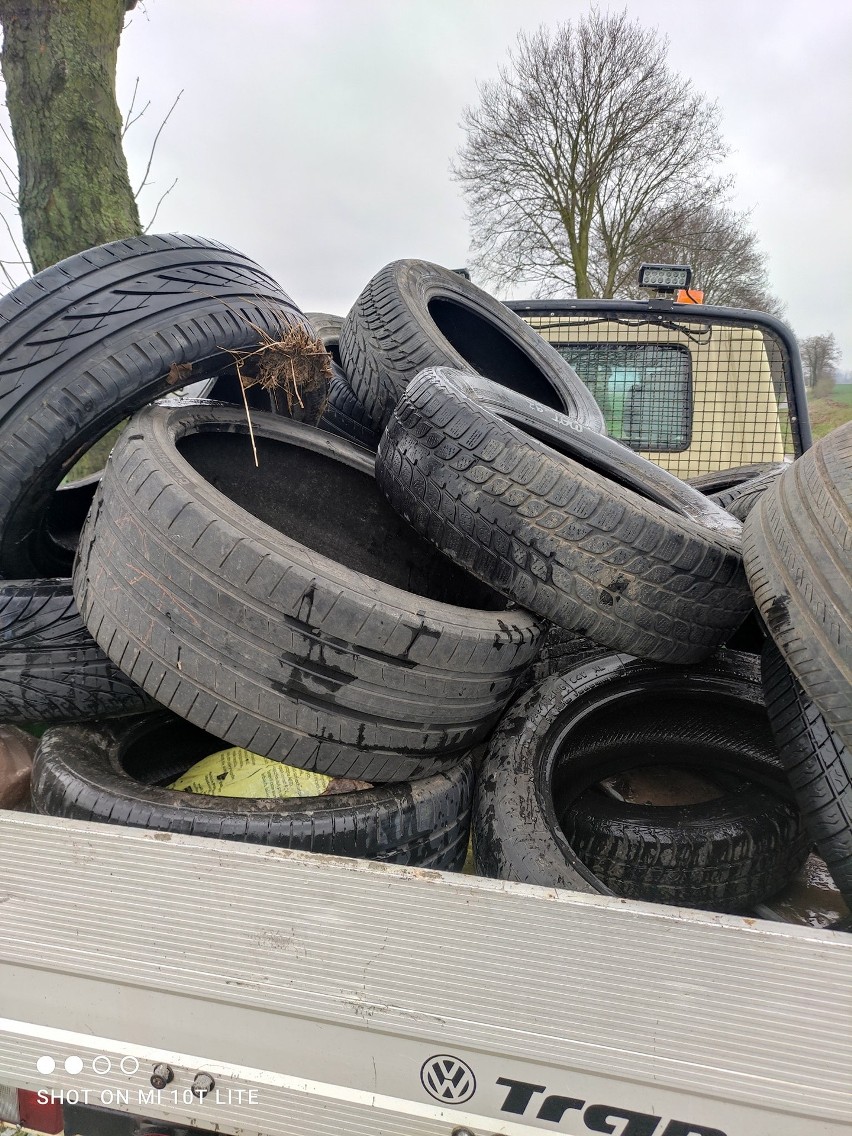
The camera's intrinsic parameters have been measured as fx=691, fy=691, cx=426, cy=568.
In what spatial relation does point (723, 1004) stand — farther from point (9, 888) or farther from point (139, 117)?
point (139, 117)

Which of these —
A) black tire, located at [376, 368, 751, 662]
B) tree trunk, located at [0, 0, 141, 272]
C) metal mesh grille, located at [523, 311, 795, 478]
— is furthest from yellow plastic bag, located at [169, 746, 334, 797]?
tree trunk, located at [0, 0, 141, 272]

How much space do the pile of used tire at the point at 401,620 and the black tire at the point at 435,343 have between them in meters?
0.11

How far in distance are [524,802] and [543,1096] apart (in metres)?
0.82

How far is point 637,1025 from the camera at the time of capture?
31.6 inches

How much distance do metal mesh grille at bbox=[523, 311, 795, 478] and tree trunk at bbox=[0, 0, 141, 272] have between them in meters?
3.17

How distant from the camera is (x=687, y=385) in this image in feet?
12.5

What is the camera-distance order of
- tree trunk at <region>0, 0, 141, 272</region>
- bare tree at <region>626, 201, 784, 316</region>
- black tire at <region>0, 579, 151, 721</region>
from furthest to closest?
bare tree at <region>626, 201, 784, 316</region>, tree trunk at <region>0, 0, 141, 272</region>, black tire at <region>0, 579, 151, 721</region>

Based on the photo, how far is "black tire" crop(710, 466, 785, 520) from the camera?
98.5 inches

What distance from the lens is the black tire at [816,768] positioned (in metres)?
1.47

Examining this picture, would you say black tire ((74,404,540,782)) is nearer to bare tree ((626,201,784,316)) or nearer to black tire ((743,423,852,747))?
black tire ((743,423,852,747))

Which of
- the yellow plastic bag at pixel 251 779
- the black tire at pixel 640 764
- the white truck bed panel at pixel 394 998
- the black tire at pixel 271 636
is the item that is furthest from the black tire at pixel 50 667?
the black tire at pixel 640 764

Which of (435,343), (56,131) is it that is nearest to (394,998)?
(435,343)

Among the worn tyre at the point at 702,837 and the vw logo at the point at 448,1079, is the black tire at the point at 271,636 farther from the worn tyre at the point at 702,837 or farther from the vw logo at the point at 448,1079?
the vw logo at the point at 448,1079

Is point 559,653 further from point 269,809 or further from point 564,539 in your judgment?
point 269,809
